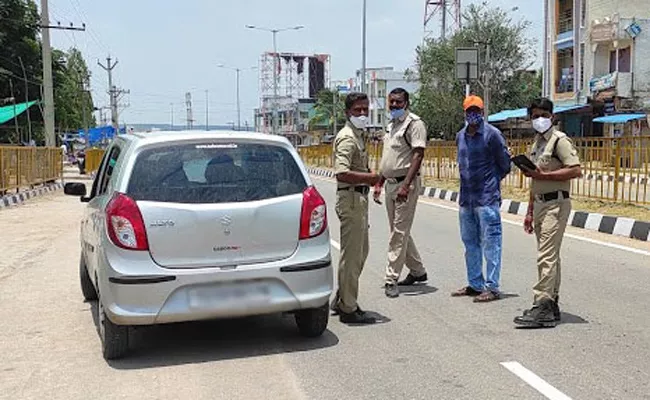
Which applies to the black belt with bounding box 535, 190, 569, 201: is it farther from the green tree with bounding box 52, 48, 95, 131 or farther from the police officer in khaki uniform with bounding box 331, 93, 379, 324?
the green tree with bounding box 52, 48, 95, 131

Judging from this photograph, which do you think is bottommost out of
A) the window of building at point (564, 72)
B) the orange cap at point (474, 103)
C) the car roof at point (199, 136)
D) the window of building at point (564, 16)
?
the car roof at point (199, 136)

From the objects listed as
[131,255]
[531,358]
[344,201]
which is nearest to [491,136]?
[344,201]

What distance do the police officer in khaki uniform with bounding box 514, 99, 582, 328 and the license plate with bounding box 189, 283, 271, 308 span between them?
213 cm

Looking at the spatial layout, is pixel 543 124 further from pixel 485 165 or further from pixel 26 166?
pixel 26 166

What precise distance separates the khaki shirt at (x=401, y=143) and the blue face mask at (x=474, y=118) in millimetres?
424

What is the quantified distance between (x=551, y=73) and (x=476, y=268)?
115 feet

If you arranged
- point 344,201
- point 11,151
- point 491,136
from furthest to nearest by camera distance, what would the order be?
point 11,151
point 491,136
point 344,201

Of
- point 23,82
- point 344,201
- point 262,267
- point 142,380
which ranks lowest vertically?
point 142,380

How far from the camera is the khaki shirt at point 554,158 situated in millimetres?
5840

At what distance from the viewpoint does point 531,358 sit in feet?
16.3

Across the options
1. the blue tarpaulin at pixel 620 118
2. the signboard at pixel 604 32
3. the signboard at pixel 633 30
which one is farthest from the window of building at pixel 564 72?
the blue tarpaulin at pixel 620 118

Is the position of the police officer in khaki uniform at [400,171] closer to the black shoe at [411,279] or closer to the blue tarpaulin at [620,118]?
the black shoe at [411,279]

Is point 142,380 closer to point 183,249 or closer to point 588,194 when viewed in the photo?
point 183,249

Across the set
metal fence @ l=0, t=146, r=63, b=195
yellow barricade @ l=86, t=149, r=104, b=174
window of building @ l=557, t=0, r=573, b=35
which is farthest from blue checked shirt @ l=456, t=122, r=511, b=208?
window of building @ l=557, t=0, r=573, b=35
